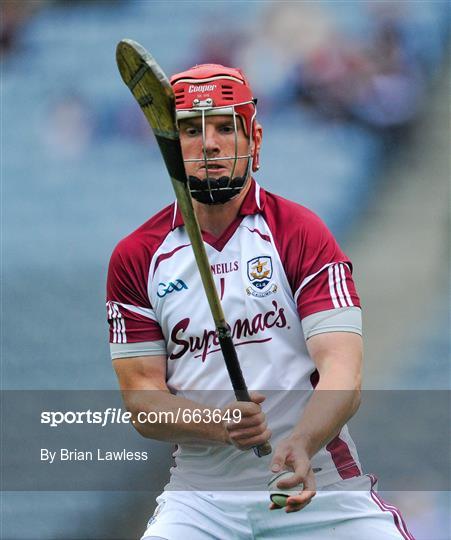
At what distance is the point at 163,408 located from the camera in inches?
126

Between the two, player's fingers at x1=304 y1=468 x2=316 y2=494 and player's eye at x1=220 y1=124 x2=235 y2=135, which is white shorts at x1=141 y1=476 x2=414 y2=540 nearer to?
player's fingers at x1=304 y1=468 x2=316 y2=494

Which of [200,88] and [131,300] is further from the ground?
[200,88]

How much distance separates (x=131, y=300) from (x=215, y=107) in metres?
0.61

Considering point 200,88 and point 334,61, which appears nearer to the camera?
point 200,88

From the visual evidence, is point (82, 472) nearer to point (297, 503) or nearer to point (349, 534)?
point (349, 534)

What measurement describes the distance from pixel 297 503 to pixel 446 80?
2434 mm

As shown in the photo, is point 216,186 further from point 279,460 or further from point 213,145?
point 279,460

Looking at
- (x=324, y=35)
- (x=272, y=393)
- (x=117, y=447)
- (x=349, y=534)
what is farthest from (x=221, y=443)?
(x=324, y=35)

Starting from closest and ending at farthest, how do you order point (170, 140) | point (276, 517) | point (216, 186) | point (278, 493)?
point (278, 493)
point (170, 140)
point (276, 517)
point (216, 186)

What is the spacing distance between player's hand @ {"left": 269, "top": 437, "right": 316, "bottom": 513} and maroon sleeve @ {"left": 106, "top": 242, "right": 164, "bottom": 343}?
664 mm

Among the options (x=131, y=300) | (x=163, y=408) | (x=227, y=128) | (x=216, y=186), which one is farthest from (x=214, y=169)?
(x=163, y=408)

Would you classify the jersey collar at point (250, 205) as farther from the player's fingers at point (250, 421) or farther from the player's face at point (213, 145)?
the player's fingers at point (250, 421)

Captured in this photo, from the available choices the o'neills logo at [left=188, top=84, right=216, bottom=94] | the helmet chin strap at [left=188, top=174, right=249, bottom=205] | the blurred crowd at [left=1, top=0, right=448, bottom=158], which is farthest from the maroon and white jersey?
the blurred crowd at [left=1, top=0, right=448, bottom=158]

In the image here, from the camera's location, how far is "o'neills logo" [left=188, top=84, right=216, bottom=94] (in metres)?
3.31
